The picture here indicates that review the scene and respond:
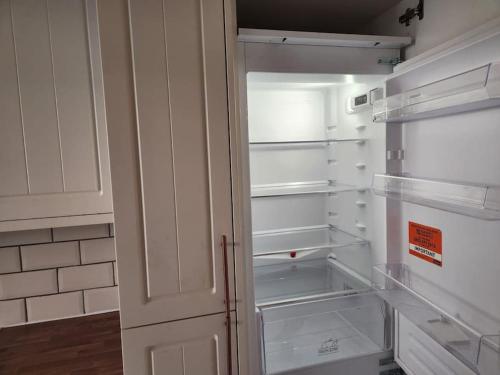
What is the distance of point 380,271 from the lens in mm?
1261

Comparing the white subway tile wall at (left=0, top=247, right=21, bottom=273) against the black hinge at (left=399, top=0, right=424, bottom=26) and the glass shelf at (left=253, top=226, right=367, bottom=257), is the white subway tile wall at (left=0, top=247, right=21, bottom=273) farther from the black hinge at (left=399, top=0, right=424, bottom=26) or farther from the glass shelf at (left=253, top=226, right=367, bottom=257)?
the black hinge at (left=399, top=0, right=424, bottom=26)

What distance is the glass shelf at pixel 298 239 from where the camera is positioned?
1.58 metres

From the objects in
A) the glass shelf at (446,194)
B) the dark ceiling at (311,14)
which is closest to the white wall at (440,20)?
the dark ceiling at (311,14)

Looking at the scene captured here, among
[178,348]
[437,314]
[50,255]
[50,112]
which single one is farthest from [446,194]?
[50,255]

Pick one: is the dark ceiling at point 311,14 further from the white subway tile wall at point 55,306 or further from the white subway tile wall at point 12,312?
the white subway tile wall at point 12,312

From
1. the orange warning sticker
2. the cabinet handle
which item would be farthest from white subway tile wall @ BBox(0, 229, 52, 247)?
the orange warning sticker

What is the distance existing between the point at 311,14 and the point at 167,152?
1034 mm

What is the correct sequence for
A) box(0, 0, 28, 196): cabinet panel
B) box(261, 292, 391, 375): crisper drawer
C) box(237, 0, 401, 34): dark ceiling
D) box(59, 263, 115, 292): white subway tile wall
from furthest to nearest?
box(59, 263, 115, 292): white subway tile wall
box(237, 0, 401, 34): dark ceiling
box(261, 292, 391, 375): crisper drawer
box(0, 0, 28, 196): cabinet panel

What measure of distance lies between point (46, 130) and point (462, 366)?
5.23 ft

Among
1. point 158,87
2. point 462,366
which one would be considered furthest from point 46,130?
point 462,366

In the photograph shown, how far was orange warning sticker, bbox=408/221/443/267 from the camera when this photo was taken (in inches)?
44.6

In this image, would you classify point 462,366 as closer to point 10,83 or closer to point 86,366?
point 86,366

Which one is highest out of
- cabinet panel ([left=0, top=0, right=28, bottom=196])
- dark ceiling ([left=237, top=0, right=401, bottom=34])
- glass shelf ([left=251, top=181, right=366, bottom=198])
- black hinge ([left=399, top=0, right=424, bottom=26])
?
dark ceiling ([left=237, top=0, right=401, bottom=34])

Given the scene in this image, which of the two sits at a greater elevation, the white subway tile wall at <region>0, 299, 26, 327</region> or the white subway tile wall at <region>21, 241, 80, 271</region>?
the white subway tile wall at <region>21, 241, 80, 271</region>
